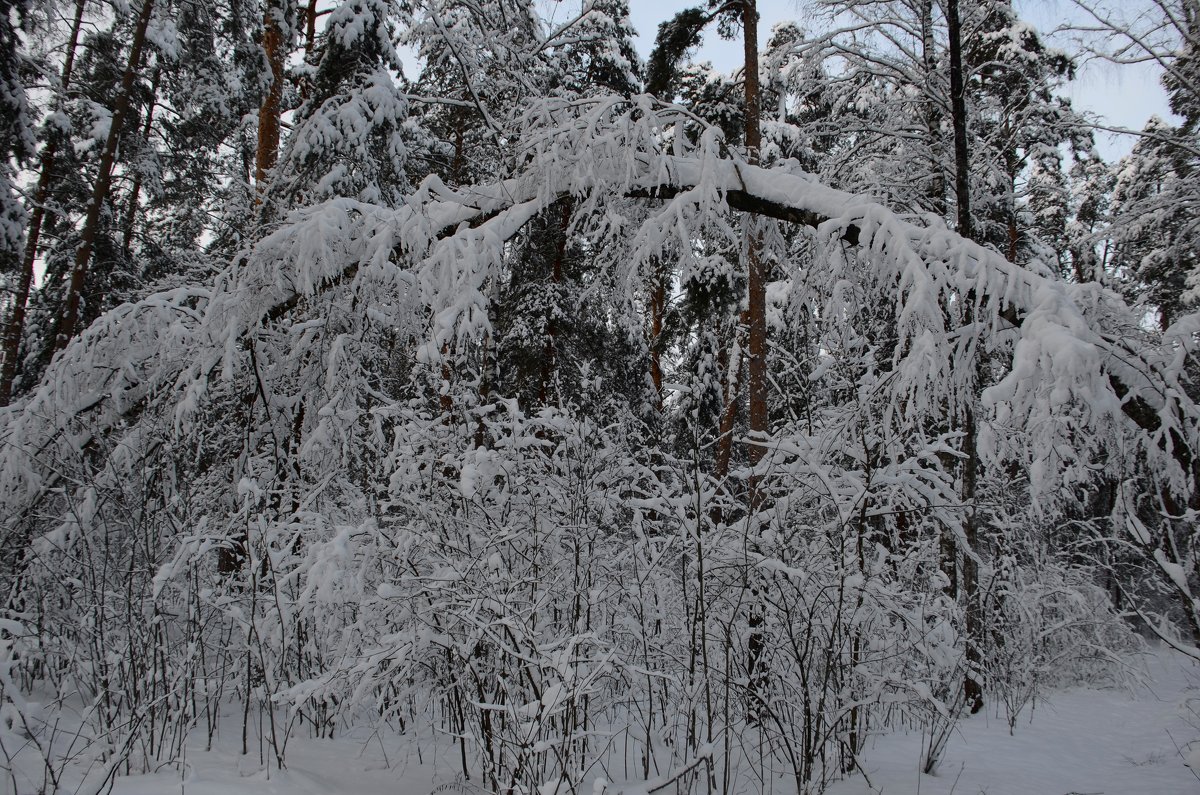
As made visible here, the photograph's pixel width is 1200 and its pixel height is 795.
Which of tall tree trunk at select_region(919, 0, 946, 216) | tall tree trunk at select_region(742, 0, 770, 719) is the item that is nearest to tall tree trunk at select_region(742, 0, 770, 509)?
tall tree trunk at select_region(742, 0, 770, 719)

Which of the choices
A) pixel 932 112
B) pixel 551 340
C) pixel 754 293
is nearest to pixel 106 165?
pixel 551 340

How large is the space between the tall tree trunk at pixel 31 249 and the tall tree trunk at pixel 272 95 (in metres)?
2.97

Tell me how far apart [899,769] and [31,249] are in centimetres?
1546

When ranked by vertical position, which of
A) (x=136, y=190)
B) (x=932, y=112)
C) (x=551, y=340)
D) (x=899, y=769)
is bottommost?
(x=899, y=769)

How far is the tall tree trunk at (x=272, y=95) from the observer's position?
869cm

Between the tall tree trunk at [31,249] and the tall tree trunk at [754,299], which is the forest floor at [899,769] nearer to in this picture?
the tall tree trunk at [754,299]

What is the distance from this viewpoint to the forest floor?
10.9 ft

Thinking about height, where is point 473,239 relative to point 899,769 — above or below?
above

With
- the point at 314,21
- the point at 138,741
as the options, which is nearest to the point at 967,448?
the point at 138,741

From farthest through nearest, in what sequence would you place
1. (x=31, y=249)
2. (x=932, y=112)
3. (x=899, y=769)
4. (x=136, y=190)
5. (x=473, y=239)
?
(x=136, y=190) < (x=31, y=249) < (x=932, y=112) < (x=899, y=769) < (x=473, y=239)

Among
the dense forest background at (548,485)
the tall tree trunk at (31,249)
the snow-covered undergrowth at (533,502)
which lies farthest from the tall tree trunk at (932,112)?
the tall tree trunk at (31,249)

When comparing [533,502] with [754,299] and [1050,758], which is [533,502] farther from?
[1050,758]

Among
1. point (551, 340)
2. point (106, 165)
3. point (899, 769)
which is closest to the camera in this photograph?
point (899, 769)

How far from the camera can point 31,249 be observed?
Answer: 39.1ft
